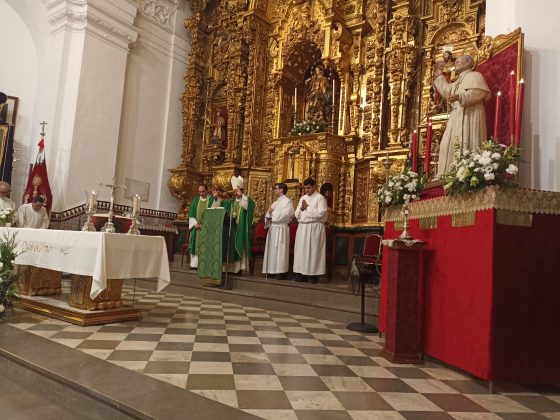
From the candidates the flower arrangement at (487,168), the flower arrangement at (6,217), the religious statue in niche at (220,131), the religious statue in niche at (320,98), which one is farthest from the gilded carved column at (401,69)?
the flower arrangement at (6,217)

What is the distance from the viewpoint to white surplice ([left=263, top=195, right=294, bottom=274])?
7.60m

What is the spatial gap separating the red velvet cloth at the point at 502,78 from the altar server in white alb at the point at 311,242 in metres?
3.09

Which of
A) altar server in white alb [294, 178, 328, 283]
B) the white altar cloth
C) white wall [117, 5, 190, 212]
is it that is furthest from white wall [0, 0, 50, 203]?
altar server in white alb [294, 178, 328, 283]

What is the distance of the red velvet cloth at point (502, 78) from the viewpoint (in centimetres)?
470

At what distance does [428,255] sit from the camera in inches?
164

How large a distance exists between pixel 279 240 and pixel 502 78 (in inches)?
168

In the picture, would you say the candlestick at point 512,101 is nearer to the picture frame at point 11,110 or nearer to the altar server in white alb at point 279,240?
the altar server in white alb at point 279,240

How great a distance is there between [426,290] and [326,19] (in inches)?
295

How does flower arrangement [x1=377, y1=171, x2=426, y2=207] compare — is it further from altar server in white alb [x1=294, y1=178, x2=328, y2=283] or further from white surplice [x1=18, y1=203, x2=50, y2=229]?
white surplice [x1=18, y1=203, x2=50, y2=229]

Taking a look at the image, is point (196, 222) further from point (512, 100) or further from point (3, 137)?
point (512, 100)

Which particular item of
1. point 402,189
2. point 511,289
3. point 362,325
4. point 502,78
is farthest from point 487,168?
point 362,325

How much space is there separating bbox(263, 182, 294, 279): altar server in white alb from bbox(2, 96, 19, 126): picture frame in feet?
23.9

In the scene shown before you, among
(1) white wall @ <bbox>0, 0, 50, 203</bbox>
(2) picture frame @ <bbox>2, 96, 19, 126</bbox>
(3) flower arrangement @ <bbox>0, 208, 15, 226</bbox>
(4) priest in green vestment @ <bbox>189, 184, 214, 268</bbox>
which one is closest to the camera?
(3) flower arrangement @ <bbox>0, 208, 15, 226</bbox>

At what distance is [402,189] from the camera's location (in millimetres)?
4844
